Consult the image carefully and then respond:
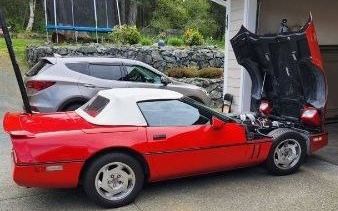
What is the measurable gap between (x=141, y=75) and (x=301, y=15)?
12.4 feet

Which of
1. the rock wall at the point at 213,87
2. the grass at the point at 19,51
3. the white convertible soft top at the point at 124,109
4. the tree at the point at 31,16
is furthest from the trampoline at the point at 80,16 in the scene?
the white convertible soft top at the point at 124,109

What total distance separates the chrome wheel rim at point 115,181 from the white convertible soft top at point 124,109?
1.84ft

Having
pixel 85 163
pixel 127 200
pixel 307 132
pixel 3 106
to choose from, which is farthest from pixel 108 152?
pixel 3 106

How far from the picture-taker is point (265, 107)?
7.95 meters

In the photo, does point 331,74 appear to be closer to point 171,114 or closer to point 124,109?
point 171,114

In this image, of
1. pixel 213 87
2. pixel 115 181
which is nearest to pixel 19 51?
pixel 213 87

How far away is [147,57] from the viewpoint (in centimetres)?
1645

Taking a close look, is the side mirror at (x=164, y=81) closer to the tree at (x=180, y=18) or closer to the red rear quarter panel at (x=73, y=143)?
the red rear quarter panel at (x=73, y=143)

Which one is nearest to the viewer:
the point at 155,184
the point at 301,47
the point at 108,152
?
the point at 108,152

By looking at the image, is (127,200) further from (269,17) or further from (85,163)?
(269,17)

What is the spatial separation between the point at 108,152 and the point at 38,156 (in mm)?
798

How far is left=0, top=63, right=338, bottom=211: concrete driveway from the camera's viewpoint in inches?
210

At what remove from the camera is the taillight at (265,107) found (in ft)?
25.8

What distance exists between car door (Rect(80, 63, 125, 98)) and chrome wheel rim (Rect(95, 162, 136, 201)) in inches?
174
